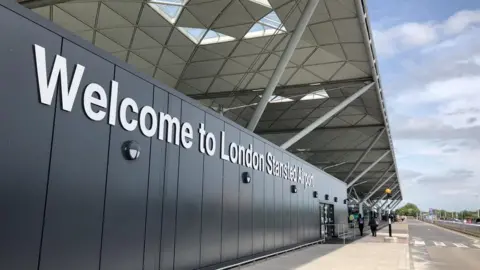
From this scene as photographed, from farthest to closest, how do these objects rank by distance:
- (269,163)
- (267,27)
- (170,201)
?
(267,27) < (269,163) < (170,201)

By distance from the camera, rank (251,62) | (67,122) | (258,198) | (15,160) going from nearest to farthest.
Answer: (15,160), (67,122), (258,198), (251,62)

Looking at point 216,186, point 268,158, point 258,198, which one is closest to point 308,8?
point 268,158

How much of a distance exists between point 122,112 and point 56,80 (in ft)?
5.49

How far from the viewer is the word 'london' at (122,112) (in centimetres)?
591

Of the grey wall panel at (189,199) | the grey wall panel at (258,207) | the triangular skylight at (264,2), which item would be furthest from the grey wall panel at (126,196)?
the triangular skylight at (264,2)

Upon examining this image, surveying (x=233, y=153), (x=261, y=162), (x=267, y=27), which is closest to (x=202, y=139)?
(x=233, y=153)

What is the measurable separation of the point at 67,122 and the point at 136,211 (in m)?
2.42

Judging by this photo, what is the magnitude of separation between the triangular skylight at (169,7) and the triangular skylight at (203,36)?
1385 mm

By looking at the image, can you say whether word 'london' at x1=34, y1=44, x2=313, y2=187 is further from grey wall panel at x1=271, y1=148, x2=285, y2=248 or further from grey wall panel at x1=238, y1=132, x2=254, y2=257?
grey wall panel at x1=271, y1=148, x2=285, y2=248

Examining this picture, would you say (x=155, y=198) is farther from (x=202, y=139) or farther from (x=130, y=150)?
(x=202, y=139)

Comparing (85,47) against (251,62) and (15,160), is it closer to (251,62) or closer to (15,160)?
(15,160)

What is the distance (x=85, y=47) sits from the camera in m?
6.82

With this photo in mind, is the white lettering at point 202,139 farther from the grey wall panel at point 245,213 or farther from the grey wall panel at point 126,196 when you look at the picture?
the grey wall panel at point 245,213

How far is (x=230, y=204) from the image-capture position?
1223 centimetres
